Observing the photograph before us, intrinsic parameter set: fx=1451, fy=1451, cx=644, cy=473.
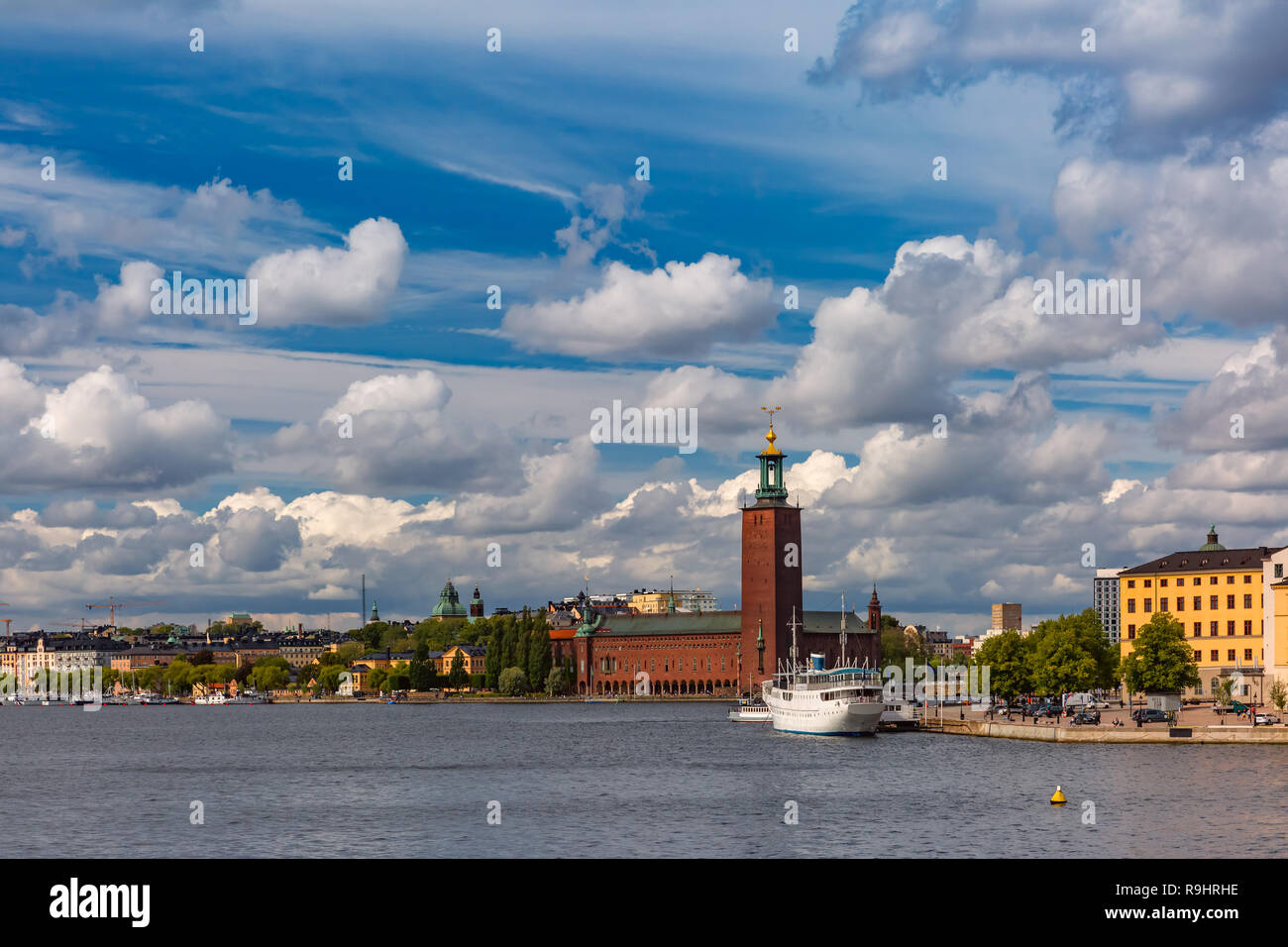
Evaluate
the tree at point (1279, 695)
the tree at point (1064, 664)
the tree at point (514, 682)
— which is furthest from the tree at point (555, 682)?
the tree at point (1279, 695)

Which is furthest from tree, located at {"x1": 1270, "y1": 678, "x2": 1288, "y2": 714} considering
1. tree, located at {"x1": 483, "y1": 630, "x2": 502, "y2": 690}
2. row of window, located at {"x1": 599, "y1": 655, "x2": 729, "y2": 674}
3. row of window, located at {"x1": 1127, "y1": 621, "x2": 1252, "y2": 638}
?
tree, located at {"x1": 483, "y1": 630, "x2": 502, "y2": 690}

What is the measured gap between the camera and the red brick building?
569ft

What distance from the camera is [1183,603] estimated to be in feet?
371

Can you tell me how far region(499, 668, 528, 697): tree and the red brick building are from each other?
1319 centimetres

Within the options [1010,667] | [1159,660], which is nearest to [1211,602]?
[1010,667]

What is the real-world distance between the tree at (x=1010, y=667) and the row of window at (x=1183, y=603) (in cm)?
1887

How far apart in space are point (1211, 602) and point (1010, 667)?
2305cm

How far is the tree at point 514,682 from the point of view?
612 ft

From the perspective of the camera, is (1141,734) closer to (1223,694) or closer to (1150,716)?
(1150,716)

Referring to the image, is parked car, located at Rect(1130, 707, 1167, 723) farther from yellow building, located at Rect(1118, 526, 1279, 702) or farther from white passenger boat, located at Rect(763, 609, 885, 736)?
yellow building, located at Rect(1118, 526, 1279, 702)

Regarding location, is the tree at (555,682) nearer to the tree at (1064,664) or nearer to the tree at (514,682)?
the tree at (514,682)
